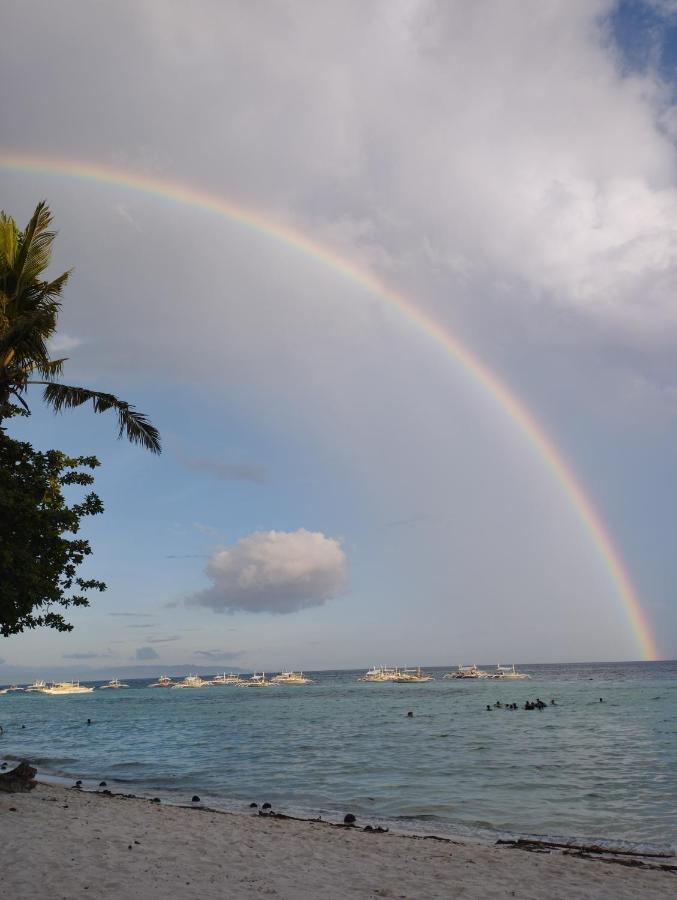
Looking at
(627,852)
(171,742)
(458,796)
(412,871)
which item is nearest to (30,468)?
(412,871)

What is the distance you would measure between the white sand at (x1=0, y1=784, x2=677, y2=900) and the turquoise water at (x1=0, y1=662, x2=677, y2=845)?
4518 millimetres

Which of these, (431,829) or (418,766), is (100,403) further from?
(418,766)

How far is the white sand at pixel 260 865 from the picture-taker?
969 centimetres

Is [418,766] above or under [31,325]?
under

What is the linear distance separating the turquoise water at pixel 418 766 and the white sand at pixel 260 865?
14.8 feet

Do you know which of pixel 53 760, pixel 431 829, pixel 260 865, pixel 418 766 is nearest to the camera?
pixel 260 865

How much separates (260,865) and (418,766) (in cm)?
1990

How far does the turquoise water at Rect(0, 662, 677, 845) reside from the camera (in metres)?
19.6

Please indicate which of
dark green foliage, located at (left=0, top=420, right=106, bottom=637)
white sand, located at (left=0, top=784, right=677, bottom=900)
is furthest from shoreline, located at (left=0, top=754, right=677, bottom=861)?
dark green foliage, located at (left=0, top=420, right=106, bottom=637)

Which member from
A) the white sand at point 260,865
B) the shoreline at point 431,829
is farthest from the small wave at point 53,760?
the white sand at point 260,865

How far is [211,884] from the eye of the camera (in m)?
10.0

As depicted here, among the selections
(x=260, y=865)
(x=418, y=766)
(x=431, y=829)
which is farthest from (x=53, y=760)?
(x=260, y=865)

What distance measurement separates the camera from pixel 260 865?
11.6 m

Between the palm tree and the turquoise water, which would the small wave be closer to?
the turquoise water
